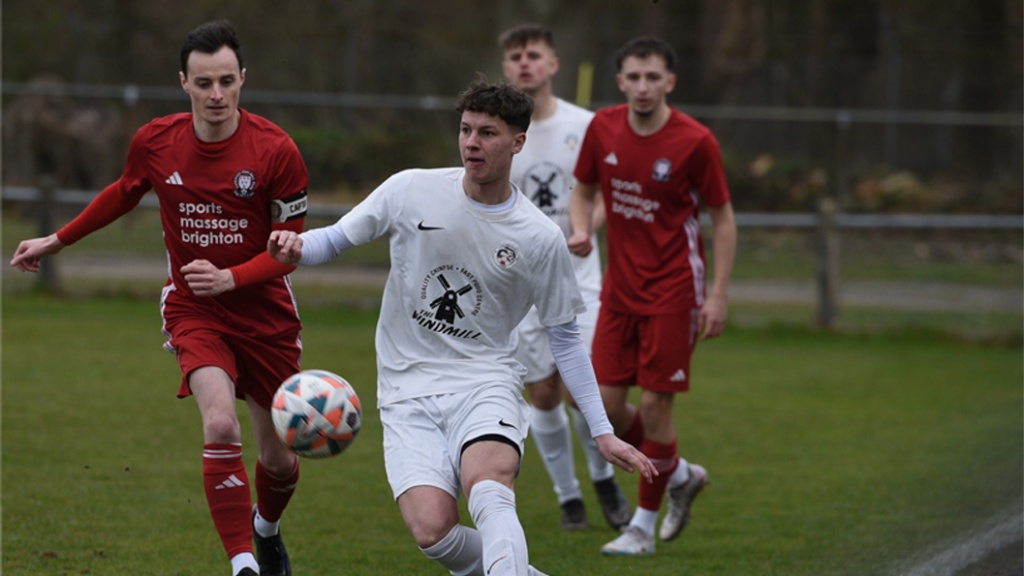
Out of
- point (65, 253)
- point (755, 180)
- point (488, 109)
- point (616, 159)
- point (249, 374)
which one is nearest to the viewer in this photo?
point (488, 109)

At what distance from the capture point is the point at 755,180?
19688 mm

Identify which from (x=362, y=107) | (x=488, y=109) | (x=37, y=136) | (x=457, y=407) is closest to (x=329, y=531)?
(x=457, y=407)

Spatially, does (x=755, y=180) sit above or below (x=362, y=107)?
below

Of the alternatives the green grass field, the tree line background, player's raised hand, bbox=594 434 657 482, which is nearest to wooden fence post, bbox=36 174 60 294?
the green grass field

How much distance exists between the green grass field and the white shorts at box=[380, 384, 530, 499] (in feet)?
4.26

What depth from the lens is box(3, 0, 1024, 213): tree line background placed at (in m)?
19.7

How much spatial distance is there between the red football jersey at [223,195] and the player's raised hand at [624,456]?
153 centimetres

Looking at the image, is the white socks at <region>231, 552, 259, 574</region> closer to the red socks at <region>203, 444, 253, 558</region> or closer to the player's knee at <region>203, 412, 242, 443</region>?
the red socks at <region>203, 444, 253, 558</region>

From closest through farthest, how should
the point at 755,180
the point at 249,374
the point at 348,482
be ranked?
the point at 249,374, the point at 348,482, the point at 755,180

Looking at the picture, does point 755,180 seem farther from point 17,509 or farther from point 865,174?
point 17,509

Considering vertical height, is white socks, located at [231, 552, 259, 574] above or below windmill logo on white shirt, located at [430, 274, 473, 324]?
below

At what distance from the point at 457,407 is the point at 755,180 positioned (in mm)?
15364

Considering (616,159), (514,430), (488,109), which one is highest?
(488,109)

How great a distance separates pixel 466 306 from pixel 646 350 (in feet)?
6.05
